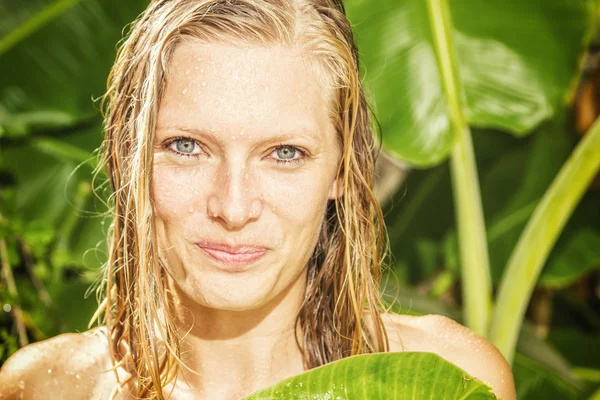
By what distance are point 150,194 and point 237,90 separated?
0.15m

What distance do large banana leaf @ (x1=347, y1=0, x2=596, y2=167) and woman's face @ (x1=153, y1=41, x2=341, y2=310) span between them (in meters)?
0.74

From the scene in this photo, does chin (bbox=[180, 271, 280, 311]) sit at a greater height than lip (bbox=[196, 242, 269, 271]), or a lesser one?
lesser

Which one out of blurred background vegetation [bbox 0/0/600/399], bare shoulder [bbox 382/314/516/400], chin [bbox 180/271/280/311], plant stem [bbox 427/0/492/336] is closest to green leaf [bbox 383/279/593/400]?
blurred background vegetation [bbox 0/0/600/399]

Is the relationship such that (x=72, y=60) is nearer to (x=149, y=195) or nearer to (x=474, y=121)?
(x=474, y=121)

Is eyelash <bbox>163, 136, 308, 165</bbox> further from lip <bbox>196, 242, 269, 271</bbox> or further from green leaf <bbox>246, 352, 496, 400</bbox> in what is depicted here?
green leaf <bbox>246, 352, 496, 400</bbox>

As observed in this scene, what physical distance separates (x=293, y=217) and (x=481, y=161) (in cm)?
145

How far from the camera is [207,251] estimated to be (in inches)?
34.5

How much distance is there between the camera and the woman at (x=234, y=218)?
2.80ft

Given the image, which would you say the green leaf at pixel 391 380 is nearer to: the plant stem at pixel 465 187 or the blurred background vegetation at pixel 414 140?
the blurred background vegetation at pixel 414 140

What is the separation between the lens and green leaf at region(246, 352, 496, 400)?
30.3 inches

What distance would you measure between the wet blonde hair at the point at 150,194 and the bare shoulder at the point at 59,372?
0.03 m

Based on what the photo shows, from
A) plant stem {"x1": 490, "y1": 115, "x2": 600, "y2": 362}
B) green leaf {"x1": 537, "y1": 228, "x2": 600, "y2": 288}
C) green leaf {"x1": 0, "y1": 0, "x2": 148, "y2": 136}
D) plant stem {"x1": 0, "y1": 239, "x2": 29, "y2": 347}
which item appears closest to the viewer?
plant stem {"x1": 0, "y1": 239, "x2": 29, "y2": 347}

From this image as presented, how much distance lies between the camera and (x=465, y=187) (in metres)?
1.62

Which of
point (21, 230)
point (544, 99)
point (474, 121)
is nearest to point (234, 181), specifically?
point (21, 230)
